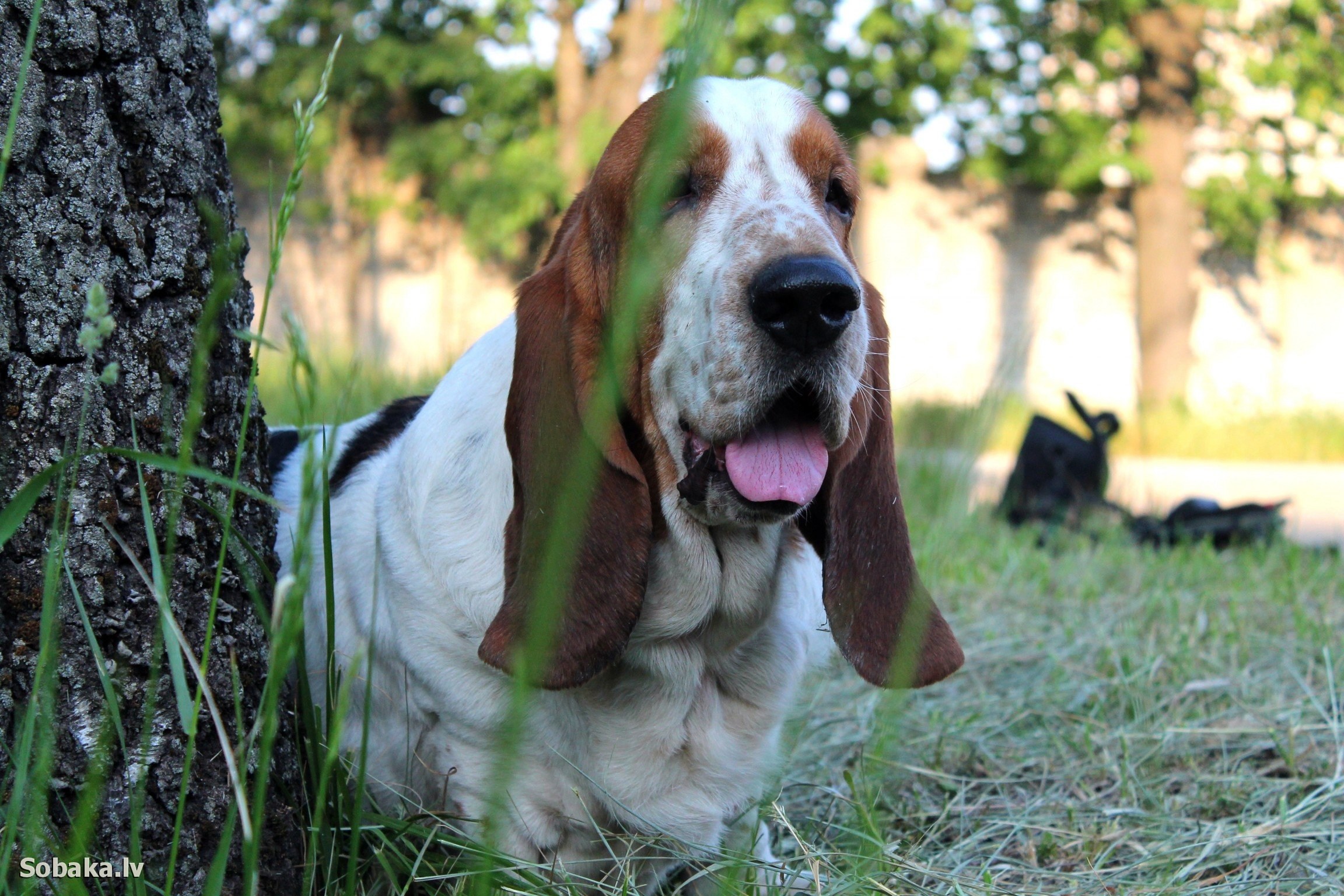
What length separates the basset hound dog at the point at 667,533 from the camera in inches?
68.9

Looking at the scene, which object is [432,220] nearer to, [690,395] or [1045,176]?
[1045,176]

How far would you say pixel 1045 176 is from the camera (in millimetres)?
14625

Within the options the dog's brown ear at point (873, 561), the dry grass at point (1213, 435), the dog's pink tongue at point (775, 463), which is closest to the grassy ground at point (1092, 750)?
the dog's brown ear at point (873, 561)

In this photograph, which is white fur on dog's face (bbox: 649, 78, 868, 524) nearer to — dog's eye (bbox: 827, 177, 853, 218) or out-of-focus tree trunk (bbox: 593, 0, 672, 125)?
dog's eye (bbox: 827, 177, 853, 218)

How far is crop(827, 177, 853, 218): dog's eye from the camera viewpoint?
209cm

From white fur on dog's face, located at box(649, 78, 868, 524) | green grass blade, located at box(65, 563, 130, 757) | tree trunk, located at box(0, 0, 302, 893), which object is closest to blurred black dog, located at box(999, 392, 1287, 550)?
white fur on dog's face, located at box(649, 78, 868, 524)

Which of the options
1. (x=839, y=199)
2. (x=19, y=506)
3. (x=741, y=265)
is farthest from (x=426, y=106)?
(x=19, y=506)

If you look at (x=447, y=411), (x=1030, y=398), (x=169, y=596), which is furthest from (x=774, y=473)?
(x=1030, y=398)

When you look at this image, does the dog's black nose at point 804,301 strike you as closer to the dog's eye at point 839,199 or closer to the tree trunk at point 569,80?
the dog's eye at point 839,199

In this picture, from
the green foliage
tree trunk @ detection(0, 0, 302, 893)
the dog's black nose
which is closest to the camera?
tree trunk @ detection(0, 0, 302, 893)

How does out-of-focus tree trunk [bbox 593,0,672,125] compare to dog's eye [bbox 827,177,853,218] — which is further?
out-of-focus tree trunk [bbox 593,0,672,125]

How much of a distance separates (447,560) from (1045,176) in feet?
46.4

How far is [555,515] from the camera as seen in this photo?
1.68 metres

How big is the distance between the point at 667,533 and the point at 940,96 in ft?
47.7
